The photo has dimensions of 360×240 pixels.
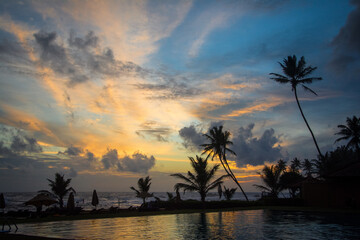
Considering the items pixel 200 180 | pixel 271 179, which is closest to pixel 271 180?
pixel 271 179

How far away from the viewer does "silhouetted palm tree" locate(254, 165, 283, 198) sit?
36750mm

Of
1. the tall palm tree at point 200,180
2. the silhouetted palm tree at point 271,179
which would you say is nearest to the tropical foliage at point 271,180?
the silhouetted palm tree at point 271,179

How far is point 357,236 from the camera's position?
1051cm

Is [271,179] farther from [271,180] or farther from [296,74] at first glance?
[296,74]

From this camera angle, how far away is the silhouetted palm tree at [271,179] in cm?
3675

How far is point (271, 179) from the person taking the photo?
36.8m

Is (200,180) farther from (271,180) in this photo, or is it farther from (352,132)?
(352,132)

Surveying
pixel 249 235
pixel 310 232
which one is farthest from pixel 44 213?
pixel 310 232

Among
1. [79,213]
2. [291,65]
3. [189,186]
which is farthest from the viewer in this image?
[291,65]

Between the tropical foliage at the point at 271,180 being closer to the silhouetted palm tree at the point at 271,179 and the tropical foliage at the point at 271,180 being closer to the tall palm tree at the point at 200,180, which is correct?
the silhouetted palm tree at the point at 271,179

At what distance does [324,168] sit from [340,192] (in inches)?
742

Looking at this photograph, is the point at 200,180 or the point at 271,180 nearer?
the point at 200,180

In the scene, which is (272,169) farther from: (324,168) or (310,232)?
(310,232)

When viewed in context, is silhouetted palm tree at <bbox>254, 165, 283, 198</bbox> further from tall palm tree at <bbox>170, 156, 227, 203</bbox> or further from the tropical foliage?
tall palm tree at <bbox>170, 156, 227, 203</bbox>
